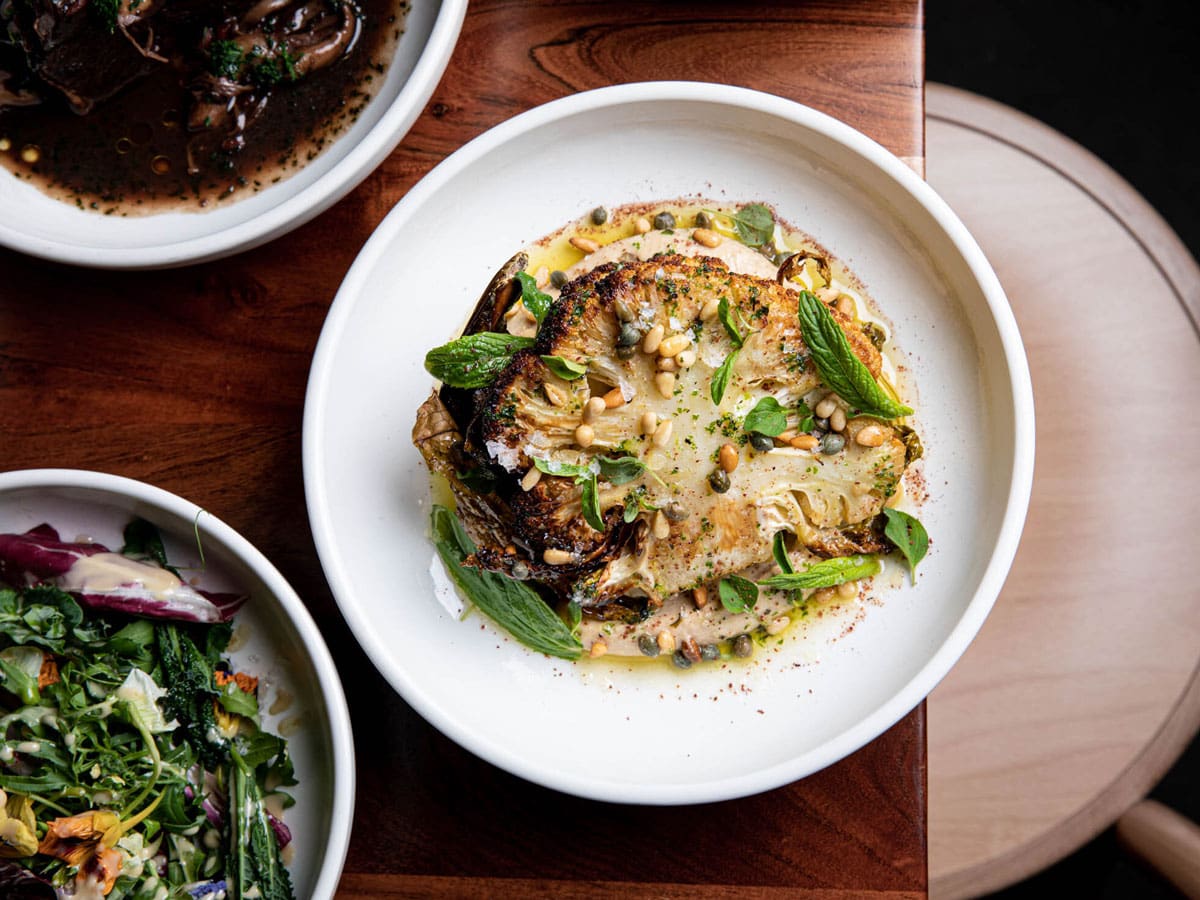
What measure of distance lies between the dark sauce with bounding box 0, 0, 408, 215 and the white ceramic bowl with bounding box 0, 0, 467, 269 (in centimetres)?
3

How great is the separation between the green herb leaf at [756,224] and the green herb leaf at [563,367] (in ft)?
2.05

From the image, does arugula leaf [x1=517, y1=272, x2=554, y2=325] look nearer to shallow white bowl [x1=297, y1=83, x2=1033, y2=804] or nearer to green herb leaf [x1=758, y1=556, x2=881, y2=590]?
shallow white bowl [x1=297, y1=83, x2=1033, y2=804]

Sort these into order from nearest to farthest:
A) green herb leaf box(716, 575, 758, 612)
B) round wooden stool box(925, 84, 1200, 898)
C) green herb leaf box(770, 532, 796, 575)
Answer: green herb leaf box(770, 532, 796, 575) < green herb leaf box(716, 575, 758, 612) < round wooden stool box(925, 84, 1200, 898)

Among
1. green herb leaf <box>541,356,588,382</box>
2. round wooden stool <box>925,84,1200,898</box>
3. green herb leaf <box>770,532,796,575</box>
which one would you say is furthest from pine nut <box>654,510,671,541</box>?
round wooden stool <box>925,84,1200,898</box>

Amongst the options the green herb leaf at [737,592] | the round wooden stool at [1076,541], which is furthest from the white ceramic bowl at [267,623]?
the round wooden stool at [1076,541]

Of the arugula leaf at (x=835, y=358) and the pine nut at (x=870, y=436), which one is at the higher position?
the arugula leaf at (x=835, y=358)

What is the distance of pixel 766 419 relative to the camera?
204 centimetres

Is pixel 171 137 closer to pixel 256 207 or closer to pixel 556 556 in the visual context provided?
pixel 256 207

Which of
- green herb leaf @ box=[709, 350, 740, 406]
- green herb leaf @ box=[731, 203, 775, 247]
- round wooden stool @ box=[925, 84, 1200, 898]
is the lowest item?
round wooden stool @ box=[925, 84, 1200, 898]

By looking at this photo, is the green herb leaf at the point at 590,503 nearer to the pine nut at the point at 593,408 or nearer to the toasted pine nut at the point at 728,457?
the pine nut at the point at 593,408

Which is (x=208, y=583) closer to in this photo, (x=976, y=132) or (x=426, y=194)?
(x=426, y=194)

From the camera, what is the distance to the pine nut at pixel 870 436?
2074 millimetres

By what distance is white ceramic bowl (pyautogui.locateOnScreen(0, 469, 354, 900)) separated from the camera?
6.94 ft

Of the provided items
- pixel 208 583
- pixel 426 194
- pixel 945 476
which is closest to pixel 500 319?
pixel 426 194
